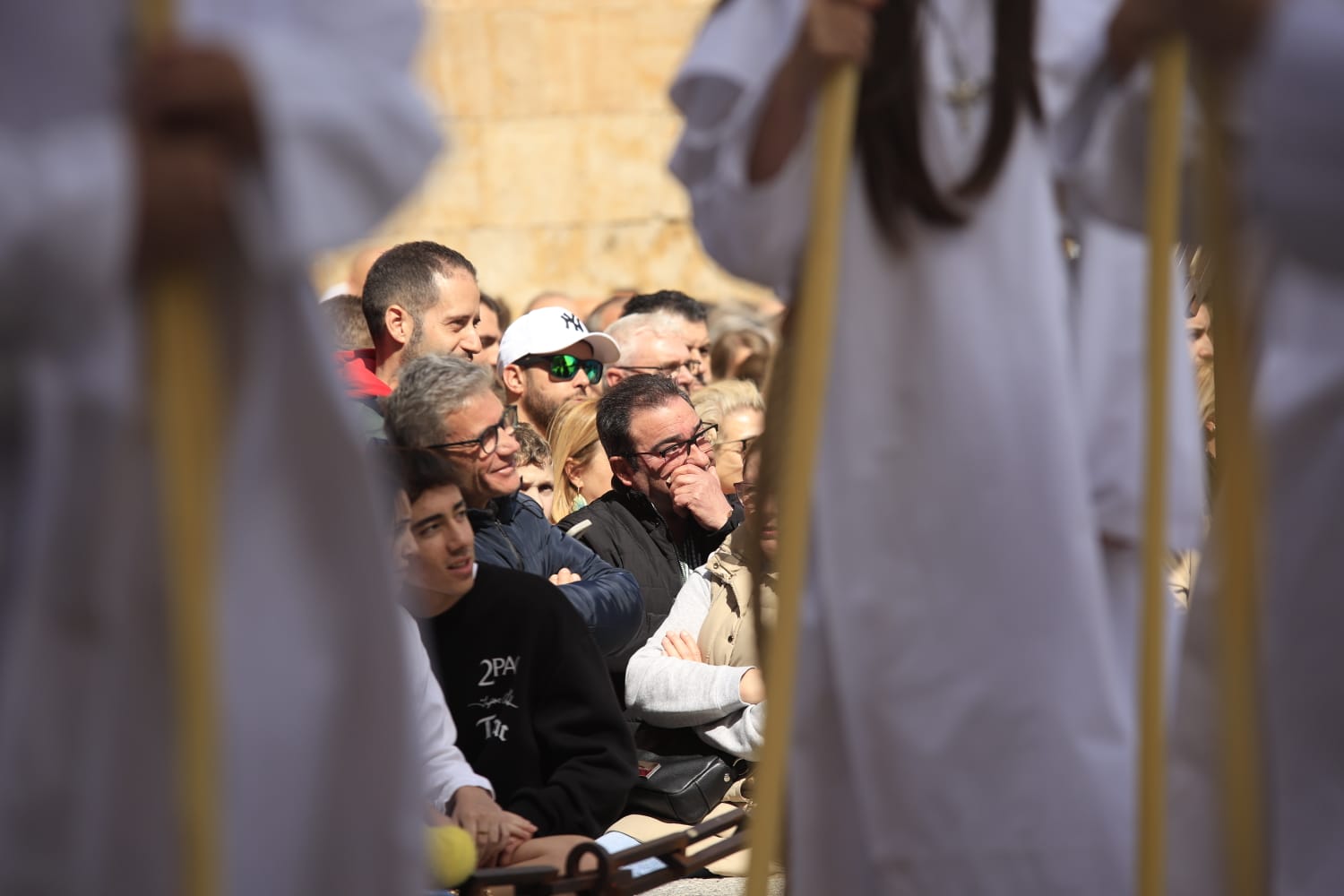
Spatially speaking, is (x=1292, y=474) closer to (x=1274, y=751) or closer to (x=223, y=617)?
(x=1274, y=751)

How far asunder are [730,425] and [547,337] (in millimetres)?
789

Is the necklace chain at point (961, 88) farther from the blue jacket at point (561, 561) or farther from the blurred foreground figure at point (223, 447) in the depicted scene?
the blue jacket at point (561, 561)

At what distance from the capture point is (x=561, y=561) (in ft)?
16.4

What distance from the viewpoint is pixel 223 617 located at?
6.50ft

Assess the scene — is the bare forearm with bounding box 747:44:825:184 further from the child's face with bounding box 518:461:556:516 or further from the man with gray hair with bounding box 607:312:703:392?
the man with gray hair with bounding box 607:312:703:392

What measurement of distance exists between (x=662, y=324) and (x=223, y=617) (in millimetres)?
5382

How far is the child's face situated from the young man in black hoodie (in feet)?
5.41

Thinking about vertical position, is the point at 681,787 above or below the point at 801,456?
below

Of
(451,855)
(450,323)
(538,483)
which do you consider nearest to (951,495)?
(451,855)

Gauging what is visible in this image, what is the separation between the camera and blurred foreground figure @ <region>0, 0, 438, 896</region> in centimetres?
184

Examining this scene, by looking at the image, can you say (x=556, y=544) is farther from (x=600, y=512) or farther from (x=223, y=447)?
(x=223, y=447)

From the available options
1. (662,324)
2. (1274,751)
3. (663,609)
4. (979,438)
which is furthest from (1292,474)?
(662,324)

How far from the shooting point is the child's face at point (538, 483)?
229 inches

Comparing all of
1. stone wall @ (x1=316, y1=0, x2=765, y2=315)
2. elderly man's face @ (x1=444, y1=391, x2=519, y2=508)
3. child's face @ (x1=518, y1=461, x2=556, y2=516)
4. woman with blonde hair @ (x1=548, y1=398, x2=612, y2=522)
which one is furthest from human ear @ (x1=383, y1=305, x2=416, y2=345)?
stone wall @ (x1=316, y1=0, x2=765, y2=315)
